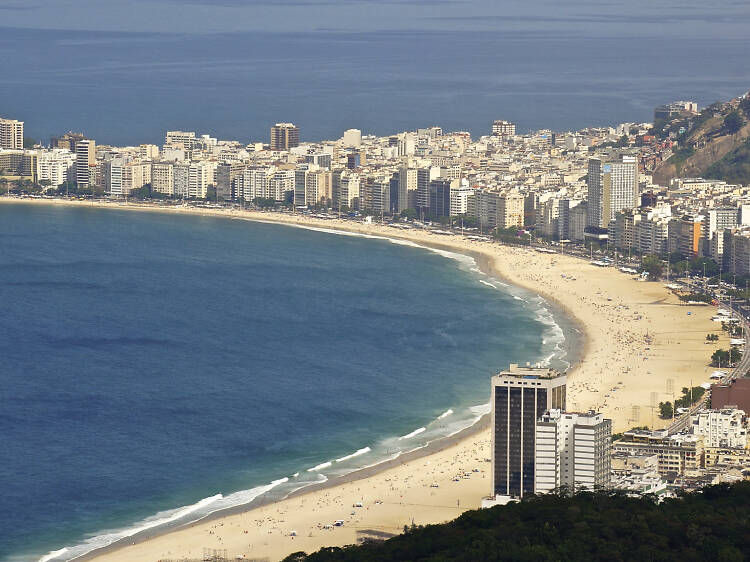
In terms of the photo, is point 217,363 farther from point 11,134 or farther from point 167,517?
point 11,134

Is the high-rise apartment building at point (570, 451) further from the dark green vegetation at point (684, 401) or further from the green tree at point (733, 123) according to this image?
the green tree at point (733, 123)

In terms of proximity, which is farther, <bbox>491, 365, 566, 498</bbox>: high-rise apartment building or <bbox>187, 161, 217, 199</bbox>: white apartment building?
<bbox>187, 161, 217, 199</bbox>: white apartment building

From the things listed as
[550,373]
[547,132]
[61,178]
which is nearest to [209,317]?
[550,373]

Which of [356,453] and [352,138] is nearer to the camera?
[356,453]

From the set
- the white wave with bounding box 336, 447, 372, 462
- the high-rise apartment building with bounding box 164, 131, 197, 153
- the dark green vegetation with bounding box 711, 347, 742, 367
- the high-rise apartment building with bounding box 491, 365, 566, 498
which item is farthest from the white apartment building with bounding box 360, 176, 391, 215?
the high-rise apartment building with bounding box 491, 365, 566, 498

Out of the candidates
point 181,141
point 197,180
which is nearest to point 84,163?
point 197,180

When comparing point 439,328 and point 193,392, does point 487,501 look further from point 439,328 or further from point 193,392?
point 439,328

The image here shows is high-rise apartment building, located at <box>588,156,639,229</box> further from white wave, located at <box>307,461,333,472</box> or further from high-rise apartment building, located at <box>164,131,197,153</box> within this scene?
white wave, located at <box>307,461,333,472</box>
